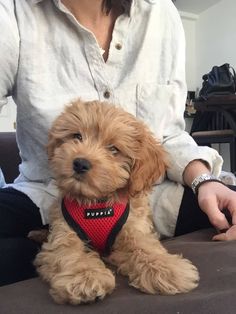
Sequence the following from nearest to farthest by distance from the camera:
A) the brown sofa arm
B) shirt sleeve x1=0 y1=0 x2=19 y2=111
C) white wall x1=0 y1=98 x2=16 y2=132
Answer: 1. shirt sleeve x1=0 y1=0 x2=19 y2=111
2. the brown sofa arm
3. white wall x1=0 y1=98 x2=16 y2=132

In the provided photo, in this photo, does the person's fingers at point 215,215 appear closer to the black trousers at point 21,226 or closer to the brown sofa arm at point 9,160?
the black trousers at point 21,226

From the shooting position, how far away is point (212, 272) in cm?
87

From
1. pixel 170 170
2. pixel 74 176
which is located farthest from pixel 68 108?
pixel 170 170

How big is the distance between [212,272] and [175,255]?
0.34ft

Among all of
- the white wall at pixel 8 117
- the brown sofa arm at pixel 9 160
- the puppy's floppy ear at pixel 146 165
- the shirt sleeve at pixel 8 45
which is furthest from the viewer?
the white wall at pixel 8 117

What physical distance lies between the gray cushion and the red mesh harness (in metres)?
0.13

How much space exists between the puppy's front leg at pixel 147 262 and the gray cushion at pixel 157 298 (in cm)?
2

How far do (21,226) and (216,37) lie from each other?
4.30 m

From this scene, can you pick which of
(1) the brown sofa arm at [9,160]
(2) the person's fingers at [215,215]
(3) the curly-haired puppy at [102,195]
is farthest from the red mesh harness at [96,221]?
(1) the brown sofa arm at [9,160]

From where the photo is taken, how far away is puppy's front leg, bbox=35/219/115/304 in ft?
2.52

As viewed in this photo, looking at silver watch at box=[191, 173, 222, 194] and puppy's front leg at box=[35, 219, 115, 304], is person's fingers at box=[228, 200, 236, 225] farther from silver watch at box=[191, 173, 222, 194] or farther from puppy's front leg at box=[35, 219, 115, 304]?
puppy's front leg at box=[35, 219, 115, 304]

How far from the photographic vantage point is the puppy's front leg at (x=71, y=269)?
767 mm

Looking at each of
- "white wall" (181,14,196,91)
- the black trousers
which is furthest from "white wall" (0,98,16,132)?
the black trousers

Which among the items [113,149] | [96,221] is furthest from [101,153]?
[96,221]
